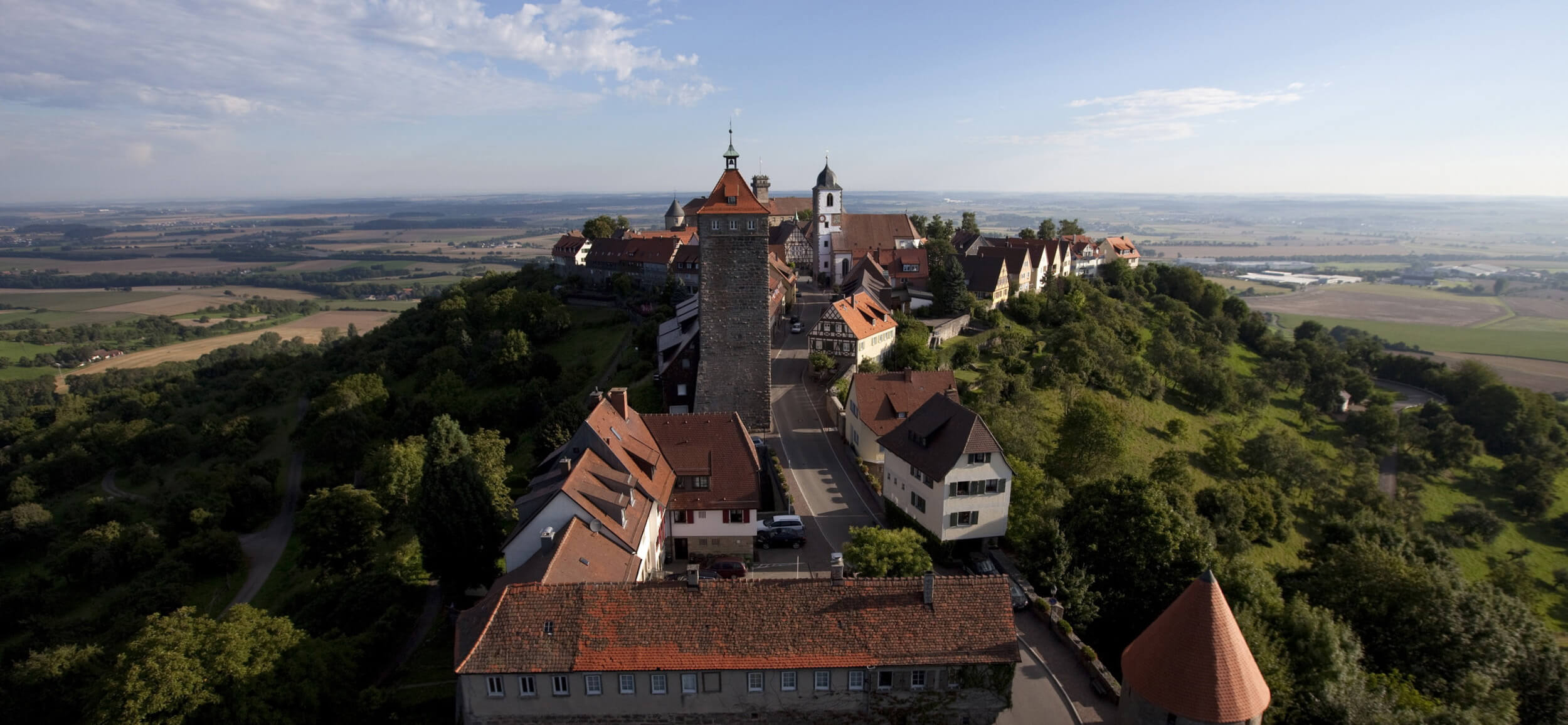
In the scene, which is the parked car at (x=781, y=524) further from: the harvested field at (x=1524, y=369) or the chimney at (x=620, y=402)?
the harvested field at (x=1524, y=369)

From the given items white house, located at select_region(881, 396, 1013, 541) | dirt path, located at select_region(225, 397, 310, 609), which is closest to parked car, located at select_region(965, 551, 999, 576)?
white house, located at select_region(881, 396, 1013, 541)

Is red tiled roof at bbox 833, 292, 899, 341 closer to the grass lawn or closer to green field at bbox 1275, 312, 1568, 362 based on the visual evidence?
the grass lawn

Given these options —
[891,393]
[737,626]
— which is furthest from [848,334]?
[737,626]

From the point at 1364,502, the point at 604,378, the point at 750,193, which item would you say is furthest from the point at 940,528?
the point at 1364,502

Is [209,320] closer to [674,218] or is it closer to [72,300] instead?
[72,300]

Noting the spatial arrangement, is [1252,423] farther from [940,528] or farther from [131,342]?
[131,342]

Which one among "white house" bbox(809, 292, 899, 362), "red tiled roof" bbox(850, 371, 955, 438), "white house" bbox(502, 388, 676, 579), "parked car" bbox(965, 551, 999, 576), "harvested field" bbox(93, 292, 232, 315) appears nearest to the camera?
"white house" bbox(502, 388, 676, 579)

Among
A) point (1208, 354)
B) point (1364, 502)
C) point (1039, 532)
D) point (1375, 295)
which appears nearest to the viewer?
point (1039, 532)
